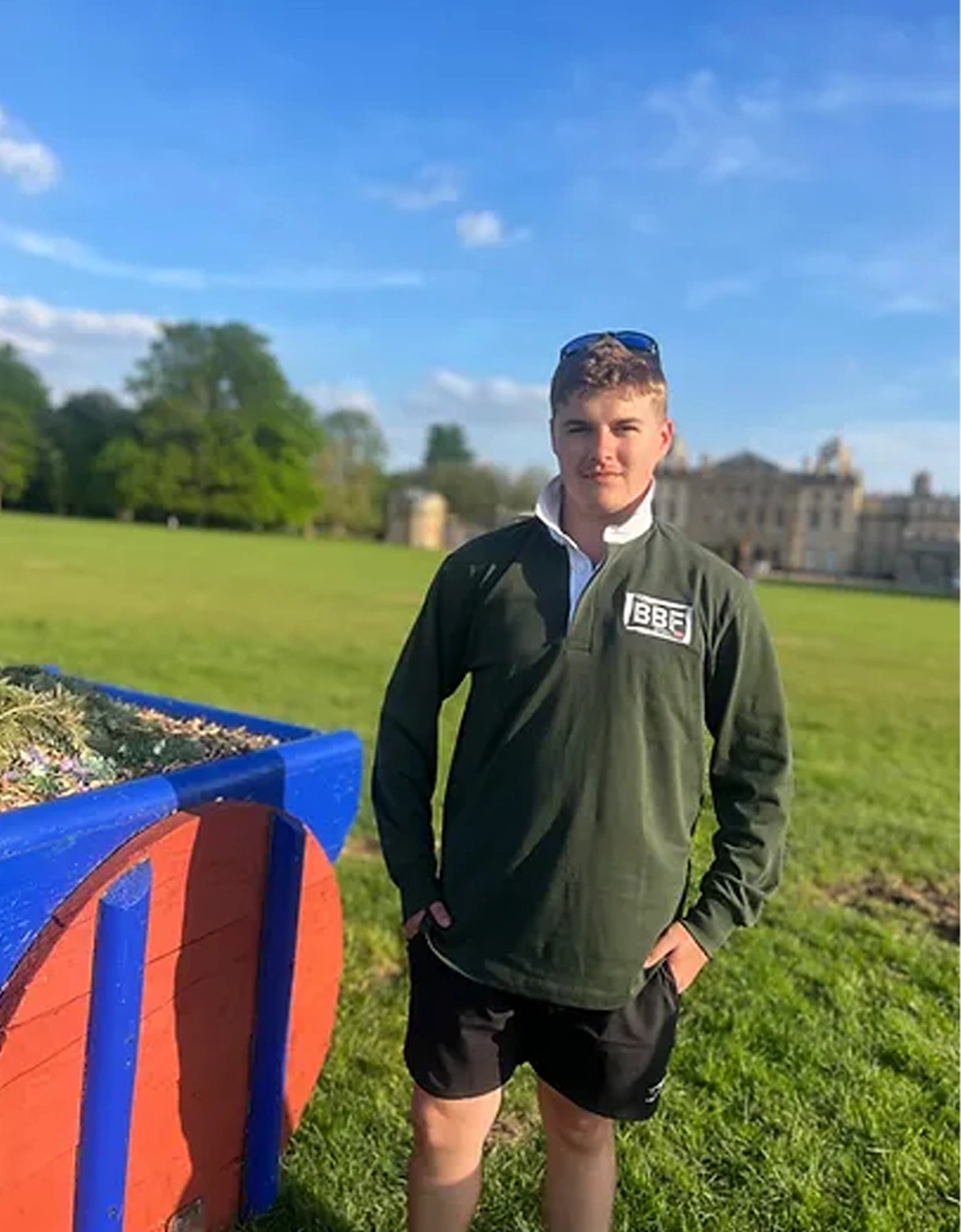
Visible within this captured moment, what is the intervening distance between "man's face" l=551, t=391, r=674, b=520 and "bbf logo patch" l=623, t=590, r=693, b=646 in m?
0.18

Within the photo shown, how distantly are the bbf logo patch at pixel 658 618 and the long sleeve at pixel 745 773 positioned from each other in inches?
3.3

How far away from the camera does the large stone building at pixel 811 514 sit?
106438mm

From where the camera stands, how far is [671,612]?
6.77ft

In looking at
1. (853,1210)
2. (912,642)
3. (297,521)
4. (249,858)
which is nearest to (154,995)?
(249,858)

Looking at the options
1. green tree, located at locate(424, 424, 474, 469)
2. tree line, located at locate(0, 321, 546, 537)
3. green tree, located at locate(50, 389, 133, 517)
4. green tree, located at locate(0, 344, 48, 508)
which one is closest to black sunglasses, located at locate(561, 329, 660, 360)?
tree line, located at locate(0, 321, 546, 537)

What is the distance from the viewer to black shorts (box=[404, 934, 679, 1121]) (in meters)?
2.10

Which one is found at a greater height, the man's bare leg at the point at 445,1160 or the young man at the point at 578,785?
the young man at the point at 578,785

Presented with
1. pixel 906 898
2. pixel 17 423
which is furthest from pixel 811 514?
pixel 906 898

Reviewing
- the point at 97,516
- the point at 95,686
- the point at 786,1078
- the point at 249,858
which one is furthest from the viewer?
the point at 97,516

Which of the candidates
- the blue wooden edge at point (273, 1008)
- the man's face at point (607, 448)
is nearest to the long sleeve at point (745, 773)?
the man's face at point (607, 448)

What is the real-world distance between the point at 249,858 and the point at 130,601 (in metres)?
17.0

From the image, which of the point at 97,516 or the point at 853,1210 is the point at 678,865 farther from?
the point at 97,516

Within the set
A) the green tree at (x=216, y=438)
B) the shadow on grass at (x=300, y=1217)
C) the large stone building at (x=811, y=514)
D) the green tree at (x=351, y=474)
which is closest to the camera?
the shadow on grass at (x=300, y=1217)

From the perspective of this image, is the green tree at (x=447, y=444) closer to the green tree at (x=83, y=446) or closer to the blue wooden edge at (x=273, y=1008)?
the green tree at (x=83, y=446)
